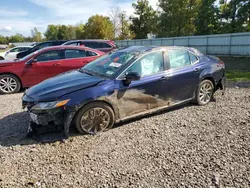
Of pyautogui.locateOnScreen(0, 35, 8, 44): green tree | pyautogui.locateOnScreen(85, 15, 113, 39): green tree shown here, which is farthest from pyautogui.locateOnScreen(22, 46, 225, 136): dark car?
pyautogui.locateOnScreen(0, 35, 8, 44): green tree

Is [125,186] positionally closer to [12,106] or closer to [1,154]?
[1,154]

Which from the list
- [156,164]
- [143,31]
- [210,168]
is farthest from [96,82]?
[143,31]

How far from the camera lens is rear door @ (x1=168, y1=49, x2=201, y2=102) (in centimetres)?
466

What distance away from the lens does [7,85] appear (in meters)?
7.18

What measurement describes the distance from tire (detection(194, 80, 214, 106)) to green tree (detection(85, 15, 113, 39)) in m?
44.9

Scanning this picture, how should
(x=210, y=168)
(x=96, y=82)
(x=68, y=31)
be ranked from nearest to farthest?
(x=210, y=168)
(x=96, y=82)
(x=68, y=31)

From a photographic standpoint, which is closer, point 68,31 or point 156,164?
point 156,164

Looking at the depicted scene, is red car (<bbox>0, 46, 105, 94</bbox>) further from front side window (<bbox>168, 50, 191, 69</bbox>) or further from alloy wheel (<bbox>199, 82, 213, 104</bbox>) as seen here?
alloy wheel (<bbox>199, 82, 213, 104</bbox>)

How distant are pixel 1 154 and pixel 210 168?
299cm

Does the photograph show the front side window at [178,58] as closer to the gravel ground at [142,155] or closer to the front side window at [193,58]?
the front side window at [193,58]

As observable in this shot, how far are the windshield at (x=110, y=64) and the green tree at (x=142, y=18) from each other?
39.5 metres

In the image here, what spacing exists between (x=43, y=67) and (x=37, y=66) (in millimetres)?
187

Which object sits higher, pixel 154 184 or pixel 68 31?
pixel 68 31

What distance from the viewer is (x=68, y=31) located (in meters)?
74.1
